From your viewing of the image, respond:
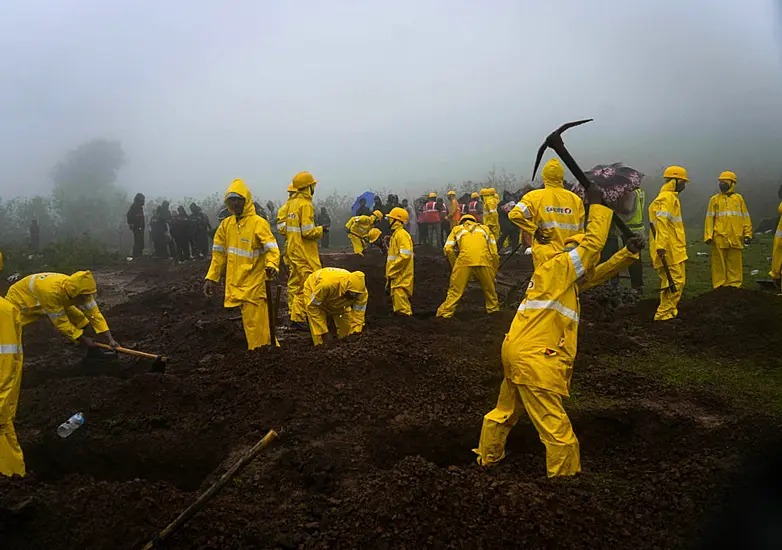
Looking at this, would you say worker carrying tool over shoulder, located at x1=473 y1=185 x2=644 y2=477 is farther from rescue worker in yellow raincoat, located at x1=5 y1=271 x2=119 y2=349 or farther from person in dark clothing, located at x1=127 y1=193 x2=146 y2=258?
person in dark clothing, located at x1=127 y1=193 x2=146 y2=258

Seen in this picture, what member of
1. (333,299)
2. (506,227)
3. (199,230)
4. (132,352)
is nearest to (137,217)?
(199,230)

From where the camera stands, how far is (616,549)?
3016mm

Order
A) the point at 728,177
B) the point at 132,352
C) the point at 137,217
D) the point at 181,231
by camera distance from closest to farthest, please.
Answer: the point at 132,352 → the point at 728,177 → the point at 181,231 → the point at 137,217

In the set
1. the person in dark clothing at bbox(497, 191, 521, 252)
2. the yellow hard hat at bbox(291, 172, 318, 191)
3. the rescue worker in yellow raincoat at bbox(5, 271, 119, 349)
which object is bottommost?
the person in dark clothing at bbox(497, 191, 521, 252)

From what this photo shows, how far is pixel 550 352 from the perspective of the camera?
388cm

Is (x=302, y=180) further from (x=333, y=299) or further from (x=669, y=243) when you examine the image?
(x=669, y=243)

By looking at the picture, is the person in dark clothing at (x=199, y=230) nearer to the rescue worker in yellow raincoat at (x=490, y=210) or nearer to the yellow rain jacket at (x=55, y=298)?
the rescue worker in yellow raincoat at (x=490, y=210)

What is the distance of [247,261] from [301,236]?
179 cm

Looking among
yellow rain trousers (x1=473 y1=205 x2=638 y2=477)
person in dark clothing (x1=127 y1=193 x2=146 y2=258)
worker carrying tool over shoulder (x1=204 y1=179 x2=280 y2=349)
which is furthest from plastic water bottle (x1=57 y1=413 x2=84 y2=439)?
person in dark clothing (x1=127 y1=193 x2=146 y2=258)

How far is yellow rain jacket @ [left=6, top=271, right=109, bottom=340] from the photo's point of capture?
625cm

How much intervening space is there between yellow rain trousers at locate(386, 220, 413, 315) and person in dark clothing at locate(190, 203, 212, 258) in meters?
12.5

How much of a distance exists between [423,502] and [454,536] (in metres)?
0.32

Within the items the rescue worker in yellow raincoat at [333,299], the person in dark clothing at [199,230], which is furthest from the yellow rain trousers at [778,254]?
the person in dark clothing at [199,230]

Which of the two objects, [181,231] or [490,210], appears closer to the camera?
[490,210]
